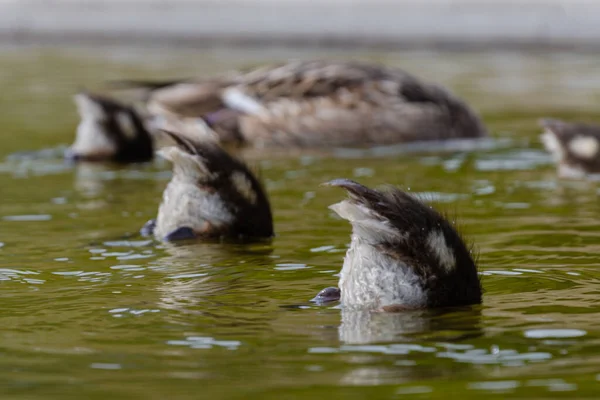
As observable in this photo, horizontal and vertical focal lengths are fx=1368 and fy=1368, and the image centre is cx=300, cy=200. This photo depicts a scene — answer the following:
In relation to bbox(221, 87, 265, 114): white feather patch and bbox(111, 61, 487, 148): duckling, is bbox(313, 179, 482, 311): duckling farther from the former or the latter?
bbox(221, 87, 265, 114): white feather patch

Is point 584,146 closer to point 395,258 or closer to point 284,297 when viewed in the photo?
point 284,297

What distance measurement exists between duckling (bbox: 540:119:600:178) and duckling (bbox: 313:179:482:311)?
181 inches

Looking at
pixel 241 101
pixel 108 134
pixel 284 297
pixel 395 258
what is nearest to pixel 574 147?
pixel 241 101

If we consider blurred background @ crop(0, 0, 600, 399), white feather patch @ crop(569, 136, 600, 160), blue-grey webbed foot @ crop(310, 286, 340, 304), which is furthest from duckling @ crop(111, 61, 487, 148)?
blue-grey webbed foot @ crop(310, 286, 340, 304)

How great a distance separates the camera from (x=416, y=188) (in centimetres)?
856

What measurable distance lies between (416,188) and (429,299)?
12.6 feet

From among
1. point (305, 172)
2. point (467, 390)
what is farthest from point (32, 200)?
point (467, 390)

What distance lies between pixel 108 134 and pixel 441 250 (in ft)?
20.2

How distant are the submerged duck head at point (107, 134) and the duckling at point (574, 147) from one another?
314cm

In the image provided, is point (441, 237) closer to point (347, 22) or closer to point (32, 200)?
point (32, 200)

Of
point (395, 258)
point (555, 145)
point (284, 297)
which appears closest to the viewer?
point (395, 258)

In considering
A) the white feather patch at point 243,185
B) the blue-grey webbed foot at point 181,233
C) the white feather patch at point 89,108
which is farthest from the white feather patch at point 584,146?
the blue-grey webbed foot at point 181,233

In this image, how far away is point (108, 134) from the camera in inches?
415

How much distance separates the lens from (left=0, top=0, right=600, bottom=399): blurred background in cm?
390
